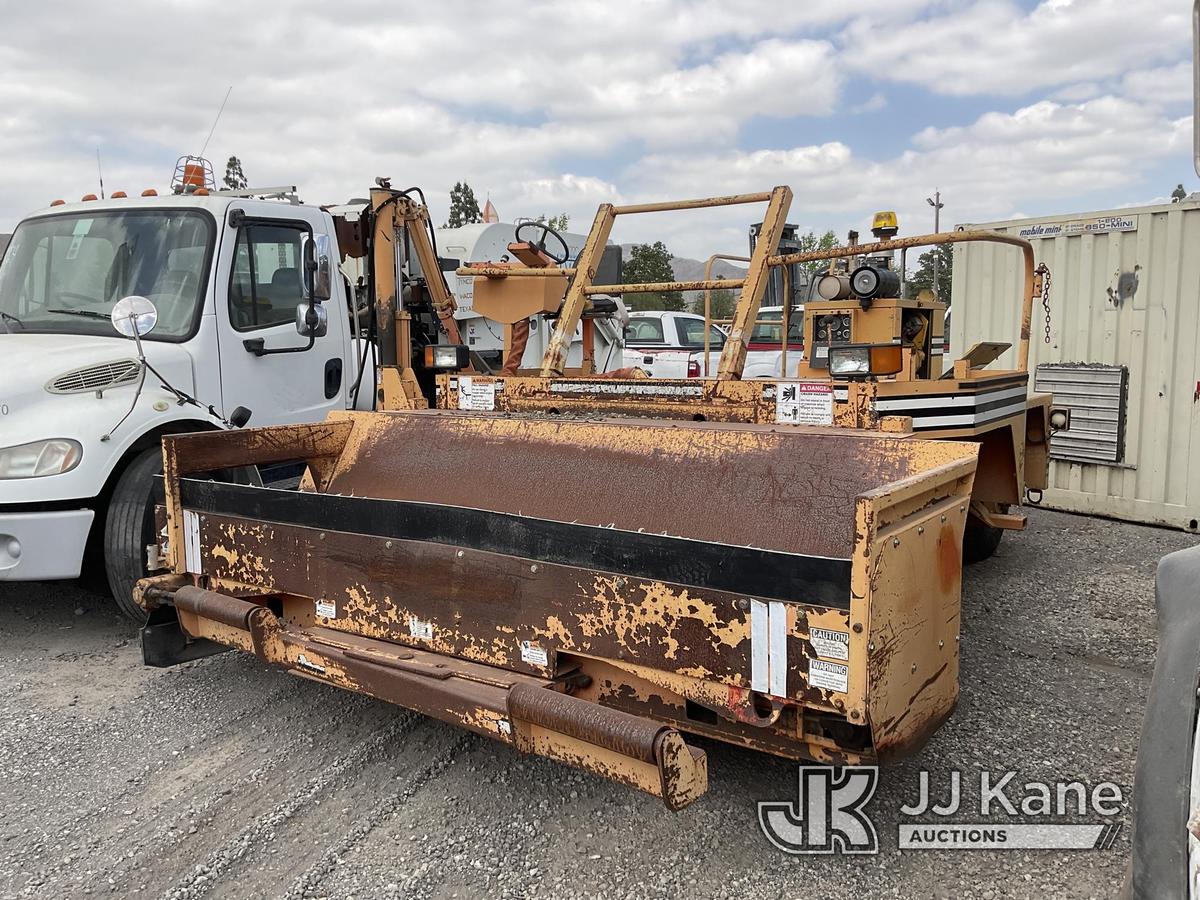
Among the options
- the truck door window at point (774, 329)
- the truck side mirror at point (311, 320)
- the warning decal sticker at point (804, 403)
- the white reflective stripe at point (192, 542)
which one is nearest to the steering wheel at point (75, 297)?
the truck side mirror at point (311, 320)

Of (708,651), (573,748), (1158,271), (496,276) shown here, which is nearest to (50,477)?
(496,276)

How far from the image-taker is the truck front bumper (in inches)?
163

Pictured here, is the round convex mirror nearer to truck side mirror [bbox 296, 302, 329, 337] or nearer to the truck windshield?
the truck windshield

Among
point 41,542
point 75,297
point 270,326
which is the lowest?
point 41,542

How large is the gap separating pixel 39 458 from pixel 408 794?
252 centimetres

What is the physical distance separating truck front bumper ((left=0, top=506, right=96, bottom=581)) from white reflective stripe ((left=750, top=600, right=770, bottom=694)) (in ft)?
11.2

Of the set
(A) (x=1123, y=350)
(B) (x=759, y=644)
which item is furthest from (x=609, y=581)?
(A) (x=1123, y=350)

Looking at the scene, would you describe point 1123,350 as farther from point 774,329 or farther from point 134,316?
point 134,316

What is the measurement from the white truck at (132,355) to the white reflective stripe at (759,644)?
3.07 m

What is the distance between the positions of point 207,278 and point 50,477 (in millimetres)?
1470

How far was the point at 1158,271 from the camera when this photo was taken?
22.8ft

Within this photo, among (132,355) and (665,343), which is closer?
(132,355)

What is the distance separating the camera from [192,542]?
12.0 feet

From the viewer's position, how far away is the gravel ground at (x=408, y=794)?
8.41ft
